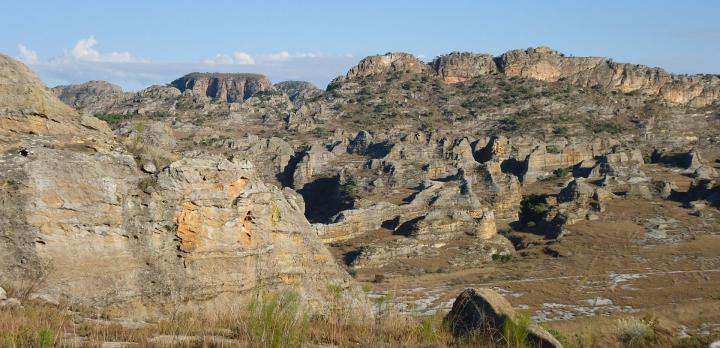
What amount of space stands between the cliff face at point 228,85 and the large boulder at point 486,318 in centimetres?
14776

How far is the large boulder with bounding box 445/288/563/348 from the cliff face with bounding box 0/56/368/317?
105 inches

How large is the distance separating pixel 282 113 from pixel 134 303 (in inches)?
2630

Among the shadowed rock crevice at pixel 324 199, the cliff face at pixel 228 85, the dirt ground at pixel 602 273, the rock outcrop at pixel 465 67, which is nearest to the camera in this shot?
the dirt ground at pixel 602 273

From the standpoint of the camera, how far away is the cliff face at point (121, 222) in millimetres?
7332

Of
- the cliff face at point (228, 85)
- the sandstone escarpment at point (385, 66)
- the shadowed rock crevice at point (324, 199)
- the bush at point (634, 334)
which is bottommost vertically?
the shadowed rock crevice at point (324, 199)

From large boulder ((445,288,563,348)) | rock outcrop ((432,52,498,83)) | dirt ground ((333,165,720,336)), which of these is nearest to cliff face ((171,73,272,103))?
rock outcrop ((432,52,498,83))

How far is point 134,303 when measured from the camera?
7766 millimetres

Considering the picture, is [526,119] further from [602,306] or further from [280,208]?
[280,208]

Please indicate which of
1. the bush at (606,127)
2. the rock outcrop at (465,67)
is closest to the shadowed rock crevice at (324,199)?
the bush at (606,127)

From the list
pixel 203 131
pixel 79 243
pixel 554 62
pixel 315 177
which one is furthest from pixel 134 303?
pixel 554 62

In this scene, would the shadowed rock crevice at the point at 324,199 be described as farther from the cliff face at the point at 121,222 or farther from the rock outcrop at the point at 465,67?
the rock outcrop at the point at 465,67

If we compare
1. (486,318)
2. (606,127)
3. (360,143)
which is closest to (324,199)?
(360,143)

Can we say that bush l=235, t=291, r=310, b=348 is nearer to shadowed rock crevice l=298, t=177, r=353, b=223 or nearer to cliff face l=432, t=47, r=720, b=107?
shadowed rock crevice l=298, t=177, r=353, b=223

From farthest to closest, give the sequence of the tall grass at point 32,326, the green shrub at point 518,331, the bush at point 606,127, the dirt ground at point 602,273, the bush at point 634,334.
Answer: the bush at point 606,127 → the dirt ground at point 602,273 → the bush at point 634,334 → the green shrub at point 518,331 → the tall grass at point 32,326
